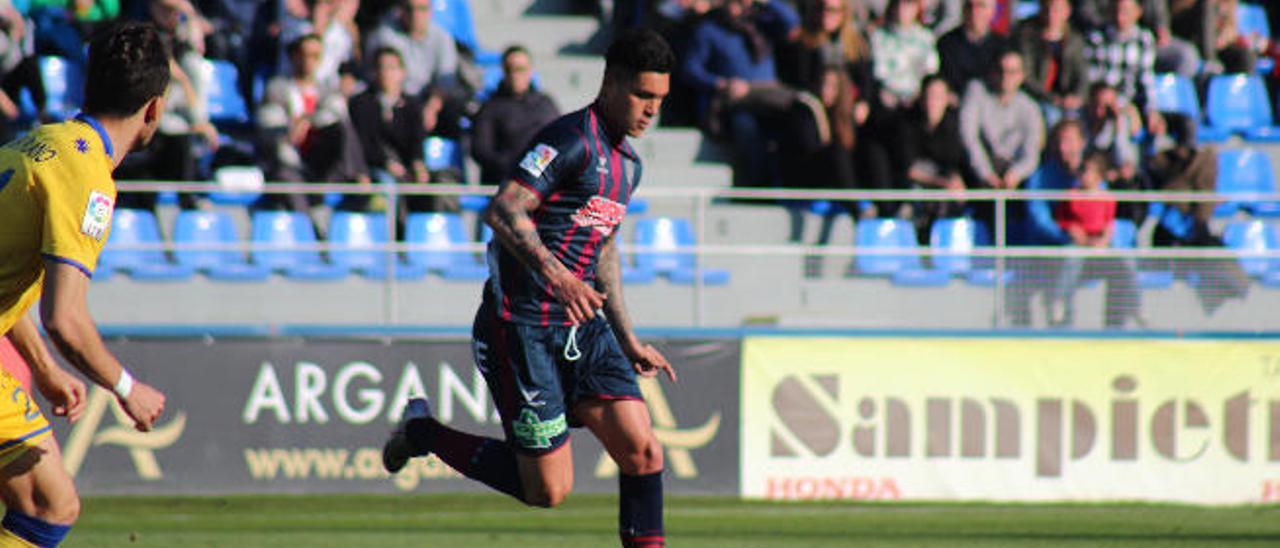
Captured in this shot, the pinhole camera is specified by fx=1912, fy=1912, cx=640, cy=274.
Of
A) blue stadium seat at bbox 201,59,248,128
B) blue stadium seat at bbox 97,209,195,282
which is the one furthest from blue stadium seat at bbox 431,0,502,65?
blue stadium seat at bbox 97,209,195,282

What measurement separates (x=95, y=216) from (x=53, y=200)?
12 cm

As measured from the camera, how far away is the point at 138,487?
12.2 meters

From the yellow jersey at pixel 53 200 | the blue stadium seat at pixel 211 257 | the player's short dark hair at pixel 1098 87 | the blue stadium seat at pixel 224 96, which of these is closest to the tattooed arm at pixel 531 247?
the yellow jersey at pixel 53 200

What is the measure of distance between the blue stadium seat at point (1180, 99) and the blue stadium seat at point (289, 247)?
7934mm

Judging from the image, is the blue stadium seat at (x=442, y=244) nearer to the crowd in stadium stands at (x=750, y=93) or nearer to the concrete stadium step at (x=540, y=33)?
the crowd in stadium stands at (x=750, y=93)

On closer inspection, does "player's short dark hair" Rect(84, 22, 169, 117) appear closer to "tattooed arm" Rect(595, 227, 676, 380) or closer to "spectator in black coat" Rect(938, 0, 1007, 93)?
"tattooed arm" Rect(595, 227, 676, 380)

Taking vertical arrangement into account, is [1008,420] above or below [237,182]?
below

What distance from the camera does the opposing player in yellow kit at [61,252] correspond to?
5211 mm

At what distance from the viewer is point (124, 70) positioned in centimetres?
542

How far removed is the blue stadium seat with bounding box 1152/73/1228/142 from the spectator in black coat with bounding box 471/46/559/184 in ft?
19.5

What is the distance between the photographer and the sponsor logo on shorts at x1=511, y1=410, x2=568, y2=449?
7469 mm

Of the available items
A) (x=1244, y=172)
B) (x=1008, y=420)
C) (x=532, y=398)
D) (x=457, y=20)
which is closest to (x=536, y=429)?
(x=532, y=398)

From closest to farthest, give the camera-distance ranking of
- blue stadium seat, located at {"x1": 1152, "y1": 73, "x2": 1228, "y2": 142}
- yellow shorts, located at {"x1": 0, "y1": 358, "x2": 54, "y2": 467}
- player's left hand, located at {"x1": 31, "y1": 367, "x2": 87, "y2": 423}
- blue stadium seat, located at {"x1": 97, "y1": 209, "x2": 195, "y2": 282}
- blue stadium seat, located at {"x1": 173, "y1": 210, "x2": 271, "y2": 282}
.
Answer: yellow shorts, located at {"x1": 0, "y1": 358, "x2": 54, "y2": 467} → player's left hand, located at {"x1": 31, "y1": 367, "x2": 87, "y2": 423} → blue stadium seat, located at {"x1": 97, "y1": 209, "x2": 195, "y2": 282} → blue stadium seat, located at {"x1": 173, "y1": 210, "x2": 271, "y2": 282} → blue stadium seat, located at {"x1": 1152, "y1": 73, "x2": 1228, "y2": 142}

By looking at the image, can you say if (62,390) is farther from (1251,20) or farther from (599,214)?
(1251,20)
